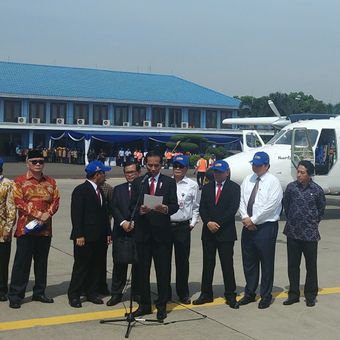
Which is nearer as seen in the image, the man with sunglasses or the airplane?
the man with sunglasses

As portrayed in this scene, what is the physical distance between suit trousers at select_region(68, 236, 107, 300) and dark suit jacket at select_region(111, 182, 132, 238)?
36 cm

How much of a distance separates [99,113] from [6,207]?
45.4 meters

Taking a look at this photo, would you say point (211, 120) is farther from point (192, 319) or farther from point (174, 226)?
point (192, 319)

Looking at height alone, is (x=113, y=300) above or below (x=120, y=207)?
below

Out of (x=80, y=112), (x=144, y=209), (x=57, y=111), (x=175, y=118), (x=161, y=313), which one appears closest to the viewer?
(x=144, y=209)

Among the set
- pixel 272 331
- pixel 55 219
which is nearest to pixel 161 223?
pixel 272 331

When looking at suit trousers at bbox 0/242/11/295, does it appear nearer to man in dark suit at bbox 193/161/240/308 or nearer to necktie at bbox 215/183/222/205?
man in dark suit at bbox 193/161/240/308

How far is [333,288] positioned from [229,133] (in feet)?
152

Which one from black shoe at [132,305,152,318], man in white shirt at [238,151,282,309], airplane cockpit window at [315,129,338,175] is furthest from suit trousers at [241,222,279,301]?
airplane cockpit window at [315,129,338,175]

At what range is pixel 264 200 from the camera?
23.0 ft

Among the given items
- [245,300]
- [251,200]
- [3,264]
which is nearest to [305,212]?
[251,200]

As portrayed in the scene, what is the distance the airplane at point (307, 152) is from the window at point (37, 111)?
37033 mm

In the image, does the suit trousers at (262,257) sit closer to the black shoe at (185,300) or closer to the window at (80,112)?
the black shoe at (185,300)

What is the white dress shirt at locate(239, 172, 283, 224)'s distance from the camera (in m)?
6.99
